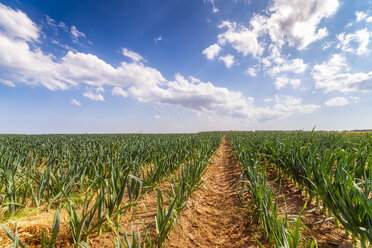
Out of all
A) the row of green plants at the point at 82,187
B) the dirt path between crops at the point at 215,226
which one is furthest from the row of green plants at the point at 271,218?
the row of green plants at the point at 82,187

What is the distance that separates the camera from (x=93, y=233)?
2.04 meters


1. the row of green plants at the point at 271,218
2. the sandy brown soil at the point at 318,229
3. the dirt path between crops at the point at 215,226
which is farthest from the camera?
the dirt path between crops at the point at 215,226

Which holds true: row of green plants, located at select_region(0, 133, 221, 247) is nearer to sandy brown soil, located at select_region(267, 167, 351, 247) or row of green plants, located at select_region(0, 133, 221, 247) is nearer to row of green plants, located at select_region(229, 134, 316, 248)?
row of green plants, located at select_region(229, 134, 316, 248)

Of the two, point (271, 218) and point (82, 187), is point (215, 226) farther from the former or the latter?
point (82, 187)

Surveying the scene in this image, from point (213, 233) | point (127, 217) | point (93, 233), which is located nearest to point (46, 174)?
point (93, 233)

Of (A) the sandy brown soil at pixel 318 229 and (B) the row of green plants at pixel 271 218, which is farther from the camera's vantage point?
(A) the sandy brown soil at pixel 318 229

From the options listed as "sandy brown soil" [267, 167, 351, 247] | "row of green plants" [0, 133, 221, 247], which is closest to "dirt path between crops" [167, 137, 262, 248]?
"row of green plants" [0, 133, 221, 247]

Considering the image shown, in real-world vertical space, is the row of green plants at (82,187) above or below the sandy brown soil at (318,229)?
above

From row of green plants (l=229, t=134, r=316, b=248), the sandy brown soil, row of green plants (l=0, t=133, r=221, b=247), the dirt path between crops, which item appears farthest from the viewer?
the dirt path between crops

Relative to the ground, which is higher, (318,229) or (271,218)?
(271,218)

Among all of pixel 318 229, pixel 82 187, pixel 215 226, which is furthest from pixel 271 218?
pixel 82 187

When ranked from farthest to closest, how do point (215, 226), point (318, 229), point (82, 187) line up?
point (82, 187)
point (215, 226)
point (318, 229)

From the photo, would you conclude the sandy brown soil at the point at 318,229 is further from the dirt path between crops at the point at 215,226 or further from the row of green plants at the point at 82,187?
the row of green plants at the point at 82,187

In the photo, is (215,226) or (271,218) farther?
(215,226)
